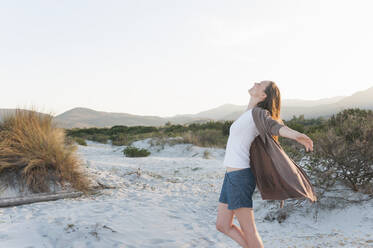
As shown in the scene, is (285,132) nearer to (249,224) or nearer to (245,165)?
(245,165)

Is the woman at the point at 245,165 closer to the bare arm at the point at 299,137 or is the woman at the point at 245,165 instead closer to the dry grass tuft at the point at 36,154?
the bare arm at the point at 299,137

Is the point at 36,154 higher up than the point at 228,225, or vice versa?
the point at 36,154

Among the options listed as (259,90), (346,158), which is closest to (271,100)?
(259,90)

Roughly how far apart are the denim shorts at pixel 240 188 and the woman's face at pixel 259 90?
2.11 ft

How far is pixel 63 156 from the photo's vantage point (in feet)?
18.9

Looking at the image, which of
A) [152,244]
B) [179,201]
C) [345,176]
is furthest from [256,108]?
[179,201]

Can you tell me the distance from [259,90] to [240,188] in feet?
2.88

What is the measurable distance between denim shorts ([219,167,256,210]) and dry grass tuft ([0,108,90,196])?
4.12 meters

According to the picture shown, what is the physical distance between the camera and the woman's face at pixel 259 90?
2.49m

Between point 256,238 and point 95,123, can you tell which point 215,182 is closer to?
point 256,238

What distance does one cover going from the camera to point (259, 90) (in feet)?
8.24

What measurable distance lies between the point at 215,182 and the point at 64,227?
4879mm

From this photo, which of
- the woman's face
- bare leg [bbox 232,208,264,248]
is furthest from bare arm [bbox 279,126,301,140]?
bare leg [bbox 232,208,264,248]

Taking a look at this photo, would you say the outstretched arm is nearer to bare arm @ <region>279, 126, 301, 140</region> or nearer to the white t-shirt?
bare arm @ <region>279, 126, 301, 140</region>
